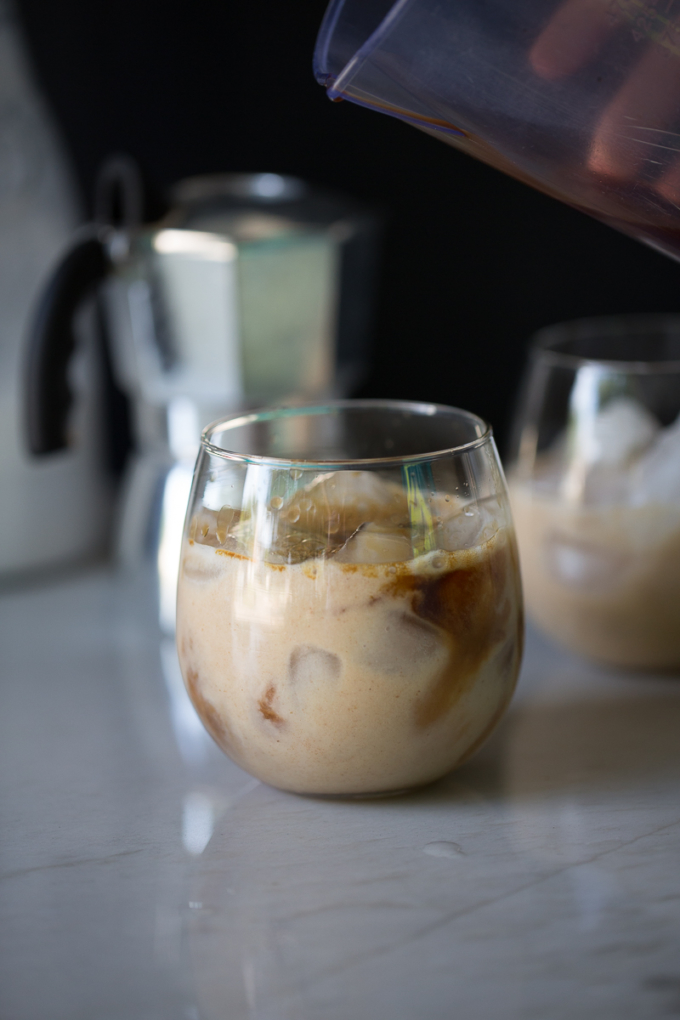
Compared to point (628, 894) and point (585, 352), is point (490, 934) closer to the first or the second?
point (628, 894)

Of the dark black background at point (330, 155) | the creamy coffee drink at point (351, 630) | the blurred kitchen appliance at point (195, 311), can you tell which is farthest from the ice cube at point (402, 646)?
the dark black background at point (330, 155)

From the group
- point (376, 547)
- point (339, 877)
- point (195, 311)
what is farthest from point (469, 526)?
point (195, 311)

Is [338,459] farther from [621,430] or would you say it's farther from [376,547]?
[621,430]

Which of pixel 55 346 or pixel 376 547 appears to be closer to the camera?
pixel 376 547

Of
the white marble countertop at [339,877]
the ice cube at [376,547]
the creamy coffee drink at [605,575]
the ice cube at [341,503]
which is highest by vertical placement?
the ice cube at [341,503]

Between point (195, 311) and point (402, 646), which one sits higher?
point (195, 311)

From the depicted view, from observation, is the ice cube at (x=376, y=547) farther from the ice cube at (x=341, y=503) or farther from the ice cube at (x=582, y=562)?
the ice cube at (x=582, y=562)

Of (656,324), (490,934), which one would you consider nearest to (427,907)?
(490,934)
